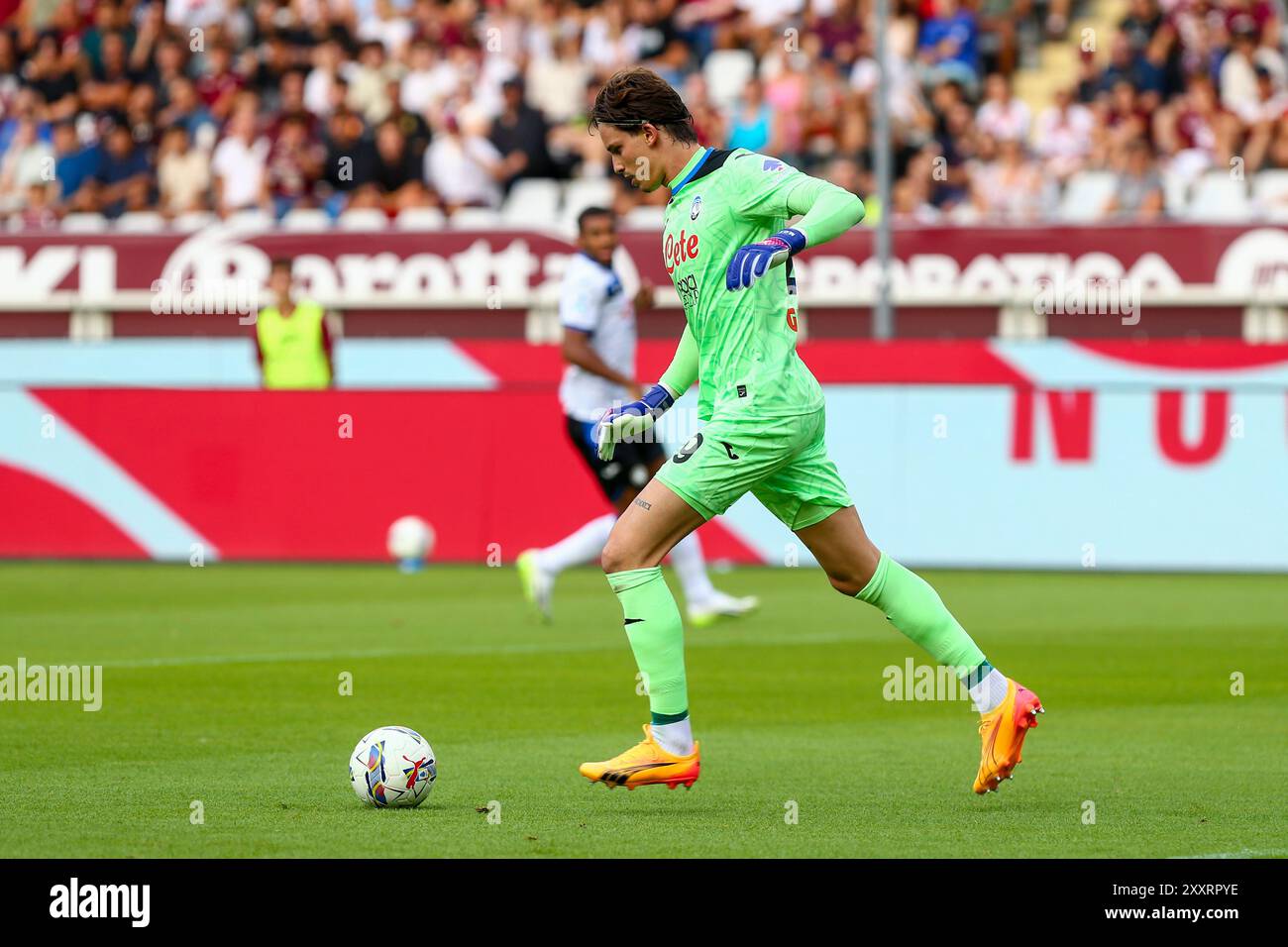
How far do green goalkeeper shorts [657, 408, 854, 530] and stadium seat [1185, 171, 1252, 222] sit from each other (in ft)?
45.3

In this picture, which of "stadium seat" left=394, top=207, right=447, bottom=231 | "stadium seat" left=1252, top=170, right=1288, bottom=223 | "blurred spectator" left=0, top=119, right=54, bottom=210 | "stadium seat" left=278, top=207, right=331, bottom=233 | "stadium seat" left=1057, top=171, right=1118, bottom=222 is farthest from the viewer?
"blurred spectator" left=0, top=119, right=54, bottom=210

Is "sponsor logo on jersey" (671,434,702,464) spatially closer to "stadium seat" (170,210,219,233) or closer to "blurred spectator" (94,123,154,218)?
"stadium seat" (170,210,219,233)

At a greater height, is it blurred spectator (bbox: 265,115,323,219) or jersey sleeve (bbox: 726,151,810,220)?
blurred spectator (bbox: 265,115,323,219)

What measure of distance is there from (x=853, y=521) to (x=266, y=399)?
1133 cm

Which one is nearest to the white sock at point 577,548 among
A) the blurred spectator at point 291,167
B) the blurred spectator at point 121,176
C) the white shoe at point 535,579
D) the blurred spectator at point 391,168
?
the white shoe at point 535,579

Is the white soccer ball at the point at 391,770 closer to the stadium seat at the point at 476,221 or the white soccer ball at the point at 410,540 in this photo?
the white soccer ball at the point at 410,540

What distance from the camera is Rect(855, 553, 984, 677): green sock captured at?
25.4ft

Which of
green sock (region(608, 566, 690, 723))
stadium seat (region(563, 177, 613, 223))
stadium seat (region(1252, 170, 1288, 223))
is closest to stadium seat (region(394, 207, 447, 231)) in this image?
stadium seat (region(563, 177, 613, 223))

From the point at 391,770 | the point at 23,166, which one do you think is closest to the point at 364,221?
the point at 23,166

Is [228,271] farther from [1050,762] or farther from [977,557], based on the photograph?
[1050,762]

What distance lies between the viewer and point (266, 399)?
725 inches

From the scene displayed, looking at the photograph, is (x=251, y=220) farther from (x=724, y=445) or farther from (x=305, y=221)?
(x=724, y=445)
